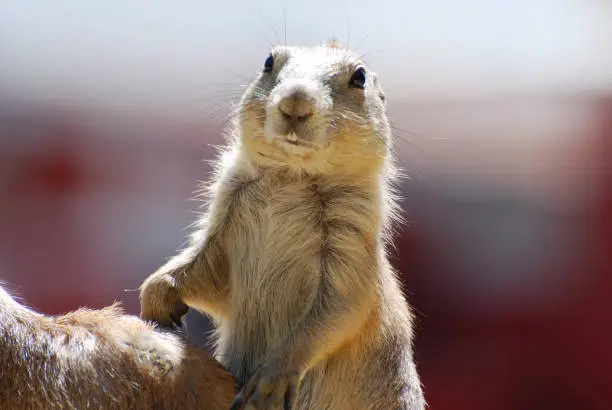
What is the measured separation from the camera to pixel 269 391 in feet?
7.62

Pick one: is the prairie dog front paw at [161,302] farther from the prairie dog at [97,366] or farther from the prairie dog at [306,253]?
the prairie dog at [97,366]

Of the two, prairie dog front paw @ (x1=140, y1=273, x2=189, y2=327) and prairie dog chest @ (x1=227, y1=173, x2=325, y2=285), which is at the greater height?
prairie dog chest @ (x1=227, y1=173, x2=325, y2=285)

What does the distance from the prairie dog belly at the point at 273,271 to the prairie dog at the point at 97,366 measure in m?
0.34

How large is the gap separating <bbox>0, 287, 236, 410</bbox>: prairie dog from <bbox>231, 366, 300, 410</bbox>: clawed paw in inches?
2.1

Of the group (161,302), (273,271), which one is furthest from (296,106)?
(161,302)

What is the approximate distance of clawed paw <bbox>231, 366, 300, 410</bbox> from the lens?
90.5 inches

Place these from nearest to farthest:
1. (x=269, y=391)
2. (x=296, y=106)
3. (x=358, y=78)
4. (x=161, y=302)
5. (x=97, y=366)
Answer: (x=97, y=366) < (x=269, y=391) < (x=296, y=106) < (x=161, y=302) < (x=358, y=78)

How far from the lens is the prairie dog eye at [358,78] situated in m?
2.81

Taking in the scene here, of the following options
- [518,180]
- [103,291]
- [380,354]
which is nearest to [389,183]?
[380,354]

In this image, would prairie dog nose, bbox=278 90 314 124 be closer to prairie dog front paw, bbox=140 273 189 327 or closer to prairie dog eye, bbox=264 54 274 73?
prairie dog eye, bbox=264 54 274 73

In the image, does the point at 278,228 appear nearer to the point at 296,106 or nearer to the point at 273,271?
the point at 273,271

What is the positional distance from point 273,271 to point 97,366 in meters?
0.71

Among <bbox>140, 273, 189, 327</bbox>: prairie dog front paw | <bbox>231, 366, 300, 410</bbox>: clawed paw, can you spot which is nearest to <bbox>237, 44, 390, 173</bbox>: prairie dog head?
<bbox>140, 273, 189, 327</bbox>: prairie dog front paw

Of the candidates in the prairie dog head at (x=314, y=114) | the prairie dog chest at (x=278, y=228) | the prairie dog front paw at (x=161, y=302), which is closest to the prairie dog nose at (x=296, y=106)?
the prairie dog head at (x=314, y=114)
